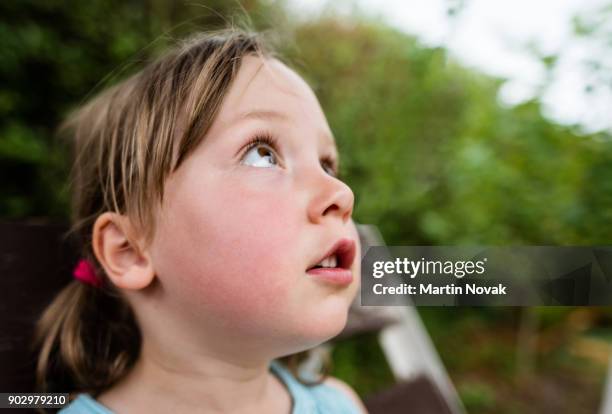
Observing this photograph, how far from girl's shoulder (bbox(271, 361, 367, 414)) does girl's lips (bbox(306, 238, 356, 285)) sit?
0.31 meters

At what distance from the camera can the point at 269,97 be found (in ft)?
2.03

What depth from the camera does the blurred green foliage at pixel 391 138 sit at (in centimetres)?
104

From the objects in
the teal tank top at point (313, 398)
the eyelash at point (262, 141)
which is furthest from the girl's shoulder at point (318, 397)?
the eyelash at point (262, 141)

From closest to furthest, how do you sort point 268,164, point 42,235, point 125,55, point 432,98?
point 268,164 → point 42,235 → point 125,55 → point 432,98

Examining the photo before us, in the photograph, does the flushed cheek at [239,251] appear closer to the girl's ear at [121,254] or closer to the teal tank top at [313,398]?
the girl's ear at [121,254]

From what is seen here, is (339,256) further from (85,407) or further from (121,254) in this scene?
(85,407)

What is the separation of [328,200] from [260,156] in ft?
0.34

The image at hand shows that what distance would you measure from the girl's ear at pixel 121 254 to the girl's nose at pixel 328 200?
9.8 inches

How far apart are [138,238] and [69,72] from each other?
0.71 m

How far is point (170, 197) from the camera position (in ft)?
2.02

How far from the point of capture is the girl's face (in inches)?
21.9

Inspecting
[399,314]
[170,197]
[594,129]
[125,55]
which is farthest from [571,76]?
[125,55]

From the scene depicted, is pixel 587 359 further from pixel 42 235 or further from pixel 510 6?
pixel 42 235

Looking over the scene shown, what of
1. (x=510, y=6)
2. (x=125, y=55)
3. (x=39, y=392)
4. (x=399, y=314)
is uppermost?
(x=510, y=6)
